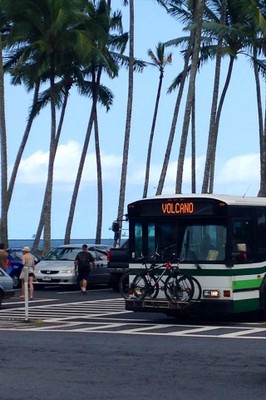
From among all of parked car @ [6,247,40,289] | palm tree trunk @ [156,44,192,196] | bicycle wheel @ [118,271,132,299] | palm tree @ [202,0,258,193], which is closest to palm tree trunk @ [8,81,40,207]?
palm tree trunk @ [156,44,192,196]

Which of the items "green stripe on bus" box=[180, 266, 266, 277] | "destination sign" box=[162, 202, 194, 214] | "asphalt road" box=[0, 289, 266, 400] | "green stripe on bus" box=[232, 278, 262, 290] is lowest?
"asphalt road" box=[0, 289, 266, 400]

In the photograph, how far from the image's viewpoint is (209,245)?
876 inches

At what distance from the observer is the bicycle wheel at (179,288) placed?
22.0 metres

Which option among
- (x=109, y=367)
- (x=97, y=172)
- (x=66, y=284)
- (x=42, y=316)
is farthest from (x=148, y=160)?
(x=109, y=367)

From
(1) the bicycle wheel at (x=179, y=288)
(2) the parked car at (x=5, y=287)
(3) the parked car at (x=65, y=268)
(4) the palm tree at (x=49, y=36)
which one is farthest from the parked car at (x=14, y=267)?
(1) the bicycle wheel at (x=179, y=288)

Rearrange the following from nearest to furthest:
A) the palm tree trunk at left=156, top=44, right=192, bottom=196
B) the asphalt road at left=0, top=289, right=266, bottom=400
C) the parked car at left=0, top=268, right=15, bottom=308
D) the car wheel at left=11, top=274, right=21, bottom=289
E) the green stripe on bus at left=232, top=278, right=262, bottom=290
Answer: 1. the asphalt road at left=0, top=289, right=266, bottom=400
2. the green stripe on bus at left=232, top=278, right=262, bottom=290
3. the parked car at left=0, top=268, right=15, bottom=308
4. the car wheel at left=11, top=274, right=21, bottom=289
5. the palm tree trunk at left=156, top=44, right=192, bottom=196

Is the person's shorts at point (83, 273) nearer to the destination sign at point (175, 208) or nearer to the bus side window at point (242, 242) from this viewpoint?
the destination sign at point (175, 208)

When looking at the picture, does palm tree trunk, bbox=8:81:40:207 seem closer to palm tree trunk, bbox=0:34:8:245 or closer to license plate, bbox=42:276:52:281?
palm tree trunk, bbox=0:34:8:245

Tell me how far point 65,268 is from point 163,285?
1469cm

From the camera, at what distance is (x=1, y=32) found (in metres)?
51.7

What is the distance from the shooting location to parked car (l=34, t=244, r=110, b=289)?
3659cm

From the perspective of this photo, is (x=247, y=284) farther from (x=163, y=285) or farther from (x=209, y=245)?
(x=163, y=285)

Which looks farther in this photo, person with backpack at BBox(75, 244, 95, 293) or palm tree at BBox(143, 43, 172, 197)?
palm tree at BBox(143, 43, 172, 197)

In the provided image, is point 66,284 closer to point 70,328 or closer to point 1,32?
point 70,328
